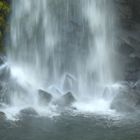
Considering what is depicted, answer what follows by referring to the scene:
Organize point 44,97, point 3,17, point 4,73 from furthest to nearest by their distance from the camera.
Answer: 1. point 3,17
2. point 4,73
3. point 44,97

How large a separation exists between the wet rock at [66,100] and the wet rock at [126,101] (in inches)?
92.2

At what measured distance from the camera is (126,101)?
23.1 metres

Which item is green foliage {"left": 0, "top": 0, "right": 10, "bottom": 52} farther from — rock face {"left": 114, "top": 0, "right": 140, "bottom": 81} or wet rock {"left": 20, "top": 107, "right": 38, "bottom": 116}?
rock face {"left": 114, "top": 0, "right": 140, "bottom": 81}

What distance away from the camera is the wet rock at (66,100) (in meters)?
23.2

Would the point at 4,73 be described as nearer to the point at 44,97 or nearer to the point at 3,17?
the point at 44,97

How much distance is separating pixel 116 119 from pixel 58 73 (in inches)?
300

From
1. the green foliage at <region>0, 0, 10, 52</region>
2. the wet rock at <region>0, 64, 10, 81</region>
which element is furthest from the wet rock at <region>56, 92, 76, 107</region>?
Result: the green foliage at <region>0, 0, 10, 52</region>

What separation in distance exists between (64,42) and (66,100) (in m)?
6.01

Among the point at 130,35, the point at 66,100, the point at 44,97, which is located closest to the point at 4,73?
the point at 44,97

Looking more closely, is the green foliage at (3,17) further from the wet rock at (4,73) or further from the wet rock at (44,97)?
the wet rock at (44,97)

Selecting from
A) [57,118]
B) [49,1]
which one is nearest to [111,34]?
[49,1]

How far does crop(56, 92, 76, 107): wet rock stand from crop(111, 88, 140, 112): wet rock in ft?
7.69

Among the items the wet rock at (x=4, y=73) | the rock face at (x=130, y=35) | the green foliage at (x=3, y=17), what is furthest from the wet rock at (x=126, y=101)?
the green foliage at (x=3, y=17)

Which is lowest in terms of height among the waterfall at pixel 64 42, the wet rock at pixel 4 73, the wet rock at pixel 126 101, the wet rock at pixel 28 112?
the wet rock at pixel 28 112
